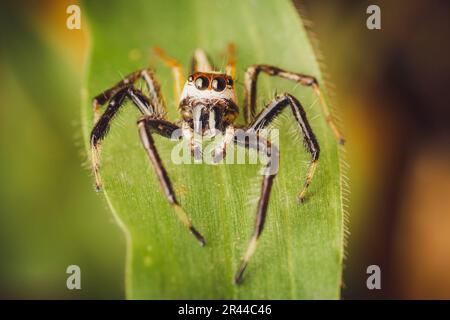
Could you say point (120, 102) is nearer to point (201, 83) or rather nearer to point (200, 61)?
point (201, 83)

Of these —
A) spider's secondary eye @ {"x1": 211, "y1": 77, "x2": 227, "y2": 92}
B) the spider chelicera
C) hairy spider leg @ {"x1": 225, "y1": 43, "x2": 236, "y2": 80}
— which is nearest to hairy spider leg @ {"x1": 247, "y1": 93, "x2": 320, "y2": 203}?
the spider chelicera

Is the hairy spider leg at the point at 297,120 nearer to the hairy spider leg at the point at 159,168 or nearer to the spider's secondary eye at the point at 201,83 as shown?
the spider's secondary eye at the point at 201,83

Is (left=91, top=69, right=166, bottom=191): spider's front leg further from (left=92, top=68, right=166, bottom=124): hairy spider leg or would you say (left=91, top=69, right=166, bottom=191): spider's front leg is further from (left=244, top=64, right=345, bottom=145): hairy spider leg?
(left=244, top=64, right=345, bottom=145): hairy spider leg

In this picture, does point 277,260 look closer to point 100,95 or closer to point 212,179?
point 212,179

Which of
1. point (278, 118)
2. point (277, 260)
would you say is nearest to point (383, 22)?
point (278, 118)

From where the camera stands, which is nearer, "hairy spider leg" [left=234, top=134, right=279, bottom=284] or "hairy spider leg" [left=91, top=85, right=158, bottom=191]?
"hairy spider leg" [left=234, top=134, right=279, bottom=284]

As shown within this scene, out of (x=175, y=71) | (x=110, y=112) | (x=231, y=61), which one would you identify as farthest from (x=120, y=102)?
(x=231, y=61)
